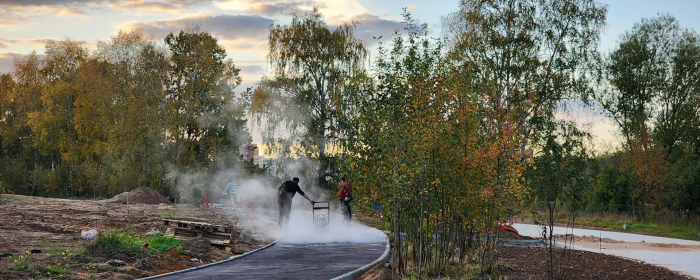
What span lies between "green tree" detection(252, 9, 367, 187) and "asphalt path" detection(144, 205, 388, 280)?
15.7 metres

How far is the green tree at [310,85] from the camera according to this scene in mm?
38375

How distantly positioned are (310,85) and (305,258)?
79.3ft

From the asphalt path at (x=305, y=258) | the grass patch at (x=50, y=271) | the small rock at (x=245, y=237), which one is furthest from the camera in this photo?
the small rock at (x=245, y=237)

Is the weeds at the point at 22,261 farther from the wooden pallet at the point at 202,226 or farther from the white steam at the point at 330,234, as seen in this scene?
the white steam at the point at 330,234

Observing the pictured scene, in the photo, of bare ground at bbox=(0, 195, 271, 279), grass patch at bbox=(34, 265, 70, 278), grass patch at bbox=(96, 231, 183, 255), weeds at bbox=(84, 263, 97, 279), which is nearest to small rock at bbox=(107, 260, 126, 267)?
bare ground at bbox=(0, 195, 271, 279)

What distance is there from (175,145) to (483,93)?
106 feet

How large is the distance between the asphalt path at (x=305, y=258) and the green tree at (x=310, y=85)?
1569 centimetres

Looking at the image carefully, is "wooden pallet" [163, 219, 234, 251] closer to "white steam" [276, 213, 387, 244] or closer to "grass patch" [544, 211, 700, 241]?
"white steam" [276, 213, 387, 244]

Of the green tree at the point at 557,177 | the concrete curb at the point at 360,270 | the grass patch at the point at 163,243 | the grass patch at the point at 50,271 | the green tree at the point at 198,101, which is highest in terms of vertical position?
the green tree at the point at 198,101

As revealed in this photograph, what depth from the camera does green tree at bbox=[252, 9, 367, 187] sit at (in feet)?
126

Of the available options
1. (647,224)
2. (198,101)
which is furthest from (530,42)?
(198,101)

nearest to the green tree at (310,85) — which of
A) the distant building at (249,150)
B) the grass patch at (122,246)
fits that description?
the distant building at (249,150)

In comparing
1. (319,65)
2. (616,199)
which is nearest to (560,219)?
(616,199)

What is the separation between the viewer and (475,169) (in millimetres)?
12555
